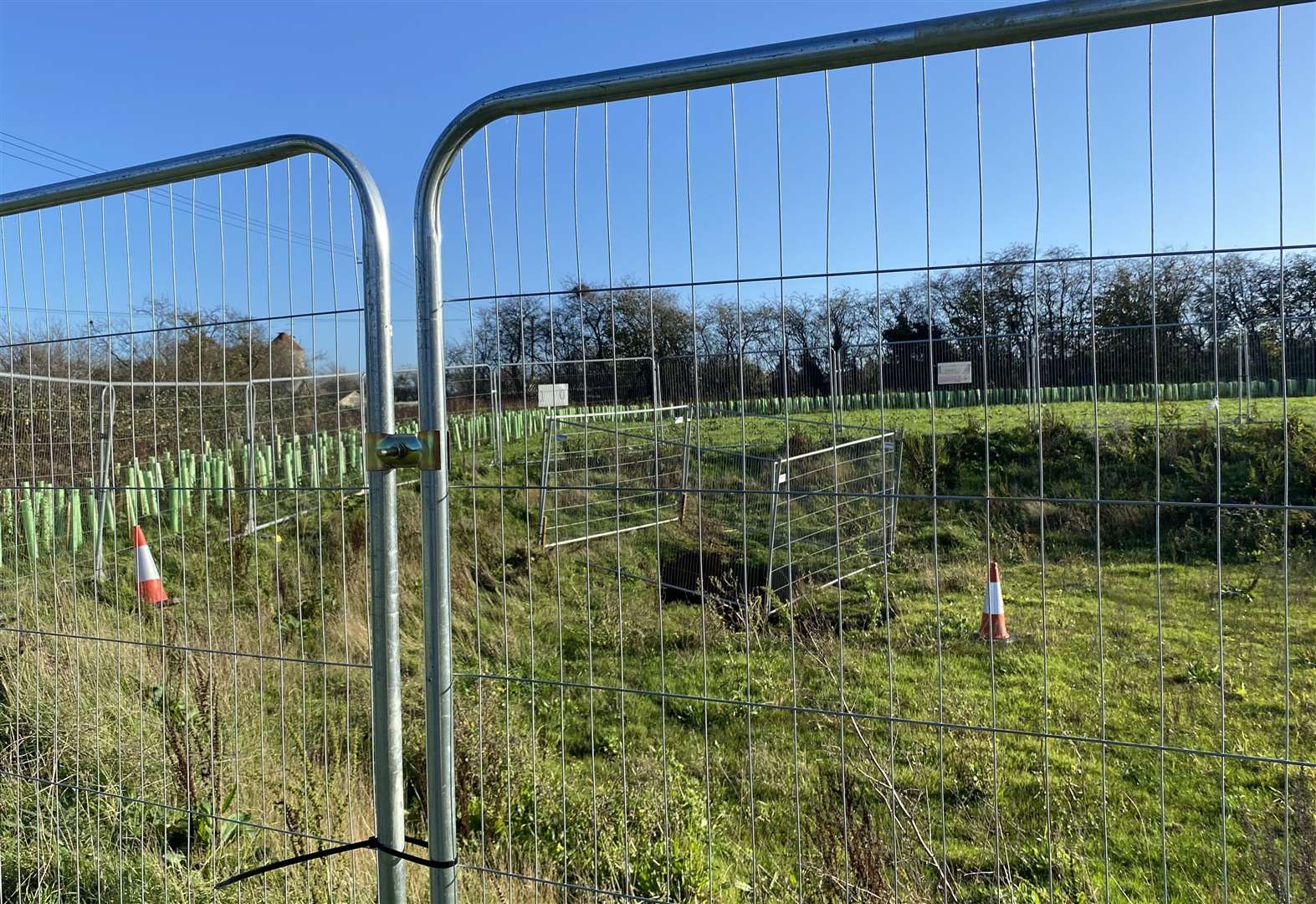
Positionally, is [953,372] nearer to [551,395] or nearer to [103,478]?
[551,395]

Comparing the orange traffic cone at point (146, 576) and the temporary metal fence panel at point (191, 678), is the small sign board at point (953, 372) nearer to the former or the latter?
the temporary metal fence panel at point (191, 678)

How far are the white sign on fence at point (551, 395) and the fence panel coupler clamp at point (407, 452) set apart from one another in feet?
1.99

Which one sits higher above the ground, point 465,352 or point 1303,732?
point 465,352

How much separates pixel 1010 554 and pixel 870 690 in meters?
2.88

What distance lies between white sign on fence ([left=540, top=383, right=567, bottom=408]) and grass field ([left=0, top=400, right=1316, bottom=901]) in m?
0.48

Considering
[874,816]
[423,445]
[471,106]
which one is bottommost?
[874,816]

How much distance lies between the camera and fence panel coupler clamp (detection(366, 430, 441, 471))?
1.69 meters

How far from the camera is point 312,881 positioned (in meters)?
2.58

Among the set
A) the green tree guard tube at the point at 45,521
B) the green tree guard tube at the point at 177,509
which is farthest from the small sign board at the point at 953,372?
the green tree guard tube at the point at 45,521

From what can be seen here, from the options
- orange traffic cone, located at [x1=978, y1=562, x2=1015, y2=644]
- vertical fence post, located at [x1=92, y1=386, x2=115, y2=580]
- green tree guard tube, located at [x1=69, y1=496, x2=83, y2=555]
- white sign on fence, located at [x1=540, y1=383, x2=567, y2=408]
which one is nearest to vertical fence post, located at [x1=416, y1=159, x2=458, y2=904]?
white sign on fence, located at [x1=540, y1=383, x2=567, y2=408]

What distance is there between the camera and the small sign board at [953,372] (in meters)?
2.20

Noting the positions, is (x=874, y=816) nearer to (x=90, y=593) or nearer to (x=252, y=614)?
(x=252, y=614)

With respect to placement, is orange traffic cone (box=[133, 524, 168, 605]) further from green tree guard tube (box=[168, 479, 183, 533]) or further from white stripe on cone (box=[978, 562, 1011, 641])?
white stripe on cone (box=[978, 562, 1011, 641])

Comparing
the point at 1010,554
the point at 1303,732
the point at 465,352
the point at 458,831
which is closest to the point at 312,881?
the point at 458,831
